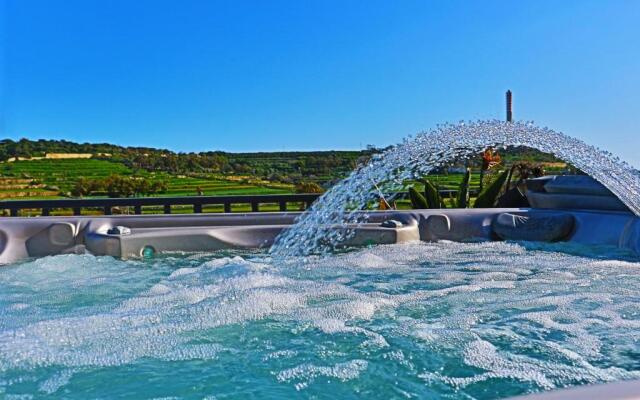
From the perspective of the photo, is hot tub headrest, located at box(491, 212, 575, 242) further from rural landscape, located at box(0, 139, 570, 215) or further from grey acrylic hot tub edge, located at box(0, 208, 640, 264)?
rural landscape, located at box(0, 139, 570, 215)

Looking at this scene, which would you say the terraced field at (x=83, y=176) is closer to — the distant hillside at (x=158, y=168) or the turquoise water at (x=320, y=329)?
the distant hillside at (x=158, y=168)

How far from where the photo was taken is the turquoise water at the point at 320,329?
1.52 m

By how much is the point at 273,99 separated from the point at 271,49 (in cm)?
174

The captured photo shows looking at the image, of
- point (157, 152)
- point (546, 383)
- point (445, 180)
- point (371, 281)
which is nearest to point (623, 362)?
point (546, 383)

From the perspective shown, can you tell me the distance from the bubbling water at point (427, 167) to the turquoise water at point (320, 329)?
603 millimetres

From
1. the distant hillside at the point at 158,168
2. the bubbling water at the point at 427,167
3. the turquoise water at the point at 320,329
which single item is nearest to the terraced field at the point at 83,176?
the distant hillside at the point at 158,168

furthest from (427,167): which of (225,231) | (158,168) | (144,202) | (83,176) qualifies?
(83,176)

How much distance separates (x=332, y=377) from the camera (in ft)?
5.07

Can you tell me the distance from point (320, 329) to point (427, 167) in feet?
8.36

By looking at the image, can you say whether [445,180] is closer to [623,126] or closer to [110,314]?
[623,126]

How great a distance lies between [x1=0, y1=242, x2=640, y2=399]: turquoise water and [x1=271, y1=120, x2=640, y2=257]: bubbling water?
1.98 ft

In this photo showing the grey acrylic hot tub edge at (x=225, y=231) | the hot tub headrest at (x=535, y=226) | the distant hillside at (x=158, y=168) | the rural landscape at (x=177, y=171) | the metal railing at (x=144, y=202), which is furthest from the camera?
the distant hillside at (x=158, y=168)

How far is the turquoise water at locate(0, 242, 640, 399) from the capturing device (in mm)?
1517

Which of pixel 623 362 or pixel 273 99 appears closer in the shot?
pixel 623 362
